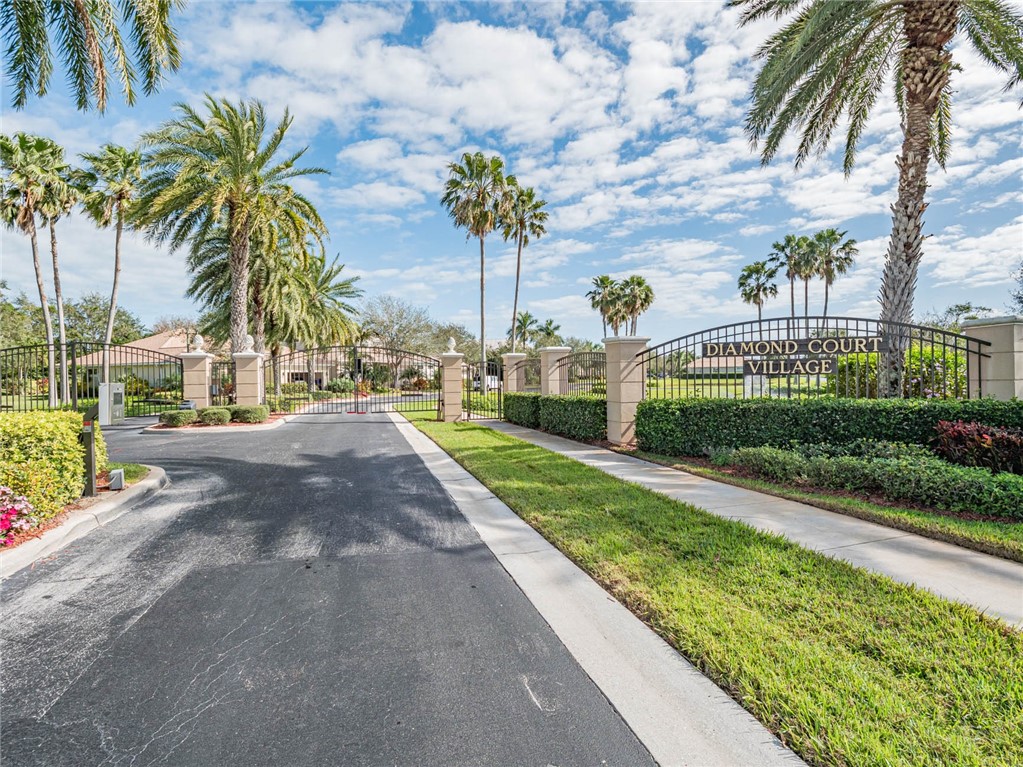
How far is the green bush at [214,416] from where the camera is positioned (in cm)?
1571

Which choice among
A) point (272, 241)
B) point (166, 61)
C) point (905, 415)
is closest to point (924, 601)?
point (905, 415)

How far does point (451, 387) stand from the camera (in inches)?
712

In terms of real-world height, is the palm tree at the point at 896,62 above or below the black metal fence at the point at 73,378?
above

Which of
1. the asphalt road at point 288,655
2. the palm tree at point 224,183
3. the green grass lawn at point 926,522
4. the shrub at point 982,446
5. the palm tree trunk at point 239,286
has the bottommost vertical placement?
the asphalt road at point 288,655

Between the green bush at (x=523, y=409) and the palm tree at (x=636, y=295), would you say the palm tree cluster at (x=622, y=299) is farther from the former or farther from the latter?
the green bush at (x=523, y=409)

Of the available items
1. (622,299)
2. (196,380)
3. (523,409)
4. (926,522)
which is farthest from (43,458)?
(622,299)

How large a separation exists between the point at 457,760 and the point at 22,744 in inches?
78.5

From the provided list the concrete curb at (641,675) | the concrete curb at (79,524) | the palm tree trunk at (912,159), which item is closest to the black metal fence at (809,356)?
the palm tree trunk at (912,159)

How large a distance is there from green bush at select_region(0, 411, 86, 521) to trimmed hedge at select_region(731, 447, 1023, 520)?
28.7ft

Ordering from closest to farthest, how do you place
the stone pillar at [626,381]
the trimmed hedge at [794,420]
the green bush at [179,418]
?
1. the trimmed hedge at [794,420]
2. the stone pillar at [626,381]
3. the green bush at [179,418]

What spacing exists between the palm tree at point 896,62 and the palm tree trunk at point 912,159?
2cm

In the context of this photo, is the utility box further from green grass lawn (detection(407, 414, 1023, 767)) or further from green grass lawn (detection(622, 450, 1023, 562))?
green grass lawn (detection(622, 450, 1023, 562))

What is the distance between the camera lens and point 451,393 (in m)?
18.1

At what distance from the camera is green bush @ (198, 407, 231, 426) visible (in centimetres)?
1571
